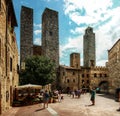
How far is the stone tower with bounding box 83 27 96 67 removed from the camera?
212 ft

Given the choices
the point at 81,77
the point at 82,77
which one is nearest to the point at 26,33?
the point at 81,77

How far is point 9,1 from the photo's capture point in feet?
54.2

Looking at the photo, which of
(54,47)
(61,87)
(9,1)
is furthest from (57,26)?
(9,1)

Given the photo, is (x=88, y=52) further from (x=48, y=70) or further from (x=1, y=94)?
(x=1, y=94)

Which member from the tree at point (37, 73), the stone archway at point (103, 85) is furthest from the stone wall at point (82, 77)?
the tree at point (37, 73)

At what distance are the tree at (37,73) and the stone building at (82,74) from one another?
668 inches

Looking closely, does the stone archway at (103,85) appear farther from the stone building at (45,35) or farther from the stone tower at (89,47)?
the stone building at (45,35)

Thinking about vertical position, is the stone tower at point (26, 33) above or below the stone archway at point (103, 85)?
above

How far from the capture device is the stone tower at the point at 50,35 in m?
53.6

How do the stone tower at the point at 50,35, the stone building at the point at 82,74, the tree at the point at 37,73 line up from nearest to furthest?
the tree at the point at 37,73, the stone tower at the point at 50,35, the stone building at the point at 82,74

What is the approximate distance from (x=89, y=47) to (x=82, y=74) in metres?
10.5

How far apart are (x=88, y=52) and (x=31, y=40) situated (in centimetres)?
2056

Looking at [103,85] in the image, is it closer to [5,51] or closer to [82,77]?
[82,77]

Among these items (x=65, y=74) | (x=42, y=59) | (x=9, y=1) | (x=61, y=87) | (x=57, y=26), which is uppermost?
(x=57, y=26)
